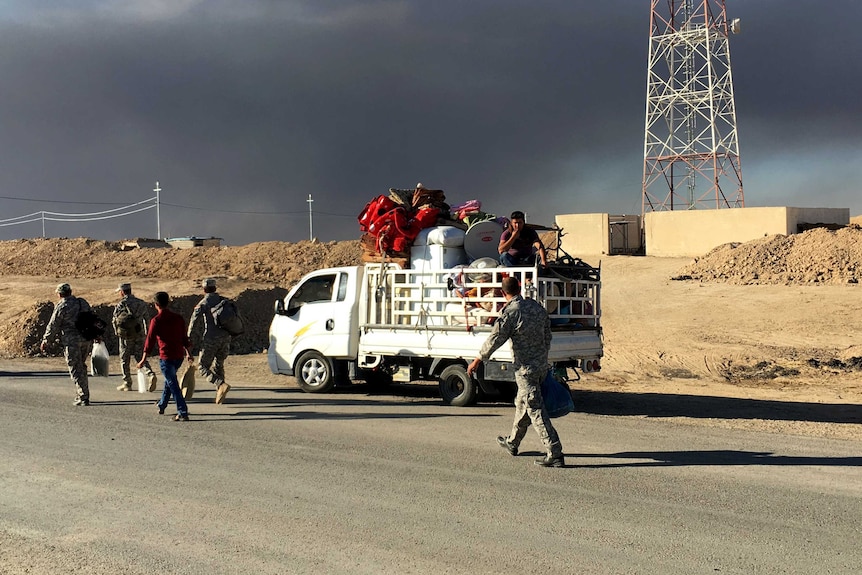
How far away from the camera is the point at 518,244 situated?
13.1m

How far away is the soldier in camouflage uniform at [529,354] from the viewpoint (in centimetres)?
872

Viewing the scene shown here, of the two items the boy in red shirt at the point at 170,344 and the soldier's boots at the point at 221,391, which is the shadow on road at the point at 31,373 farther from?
the boy in red shirt at the point at 170,344

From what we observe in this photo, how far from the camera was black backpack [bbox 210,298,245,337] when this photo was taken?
13758 mm

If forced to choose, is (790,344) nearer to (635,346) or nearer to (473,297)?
(635,346)

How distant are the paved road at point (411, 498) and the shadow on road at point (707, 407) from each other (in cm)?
177

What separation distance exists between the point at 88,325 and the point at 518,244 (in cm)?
718

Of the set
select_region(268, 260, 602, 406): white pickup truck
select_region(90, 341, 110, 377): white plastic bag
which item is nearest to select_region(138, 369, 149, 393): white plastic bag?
select_region(90, 341, 110, 377): white plastic bag

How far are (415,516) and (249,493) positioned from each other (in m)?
1.71

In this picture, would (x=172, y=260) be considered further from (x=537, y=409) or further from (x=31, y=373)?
(x=537, y=409)

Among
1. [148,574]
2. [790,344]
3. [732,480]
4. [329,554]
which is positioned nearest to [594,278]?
[732,480]

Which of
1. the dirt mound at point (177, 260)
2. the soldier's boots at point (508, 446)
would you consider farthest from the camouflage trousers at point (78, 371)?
the dirt mound at point (177, 260)

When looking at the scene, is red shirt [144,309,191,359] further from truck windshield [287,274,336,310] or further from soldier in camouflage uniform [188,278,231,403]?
truck windshield [287,274,336,310]

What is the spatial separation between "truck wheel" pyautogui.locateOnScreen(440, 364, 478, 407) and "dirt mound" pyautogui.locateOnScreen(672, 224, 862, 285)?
22.8 metres

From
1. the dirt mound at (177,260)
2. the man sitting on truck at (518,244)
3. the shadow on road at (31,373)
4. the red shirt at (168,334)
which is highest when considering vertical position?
the dirt mound at (177,260)
